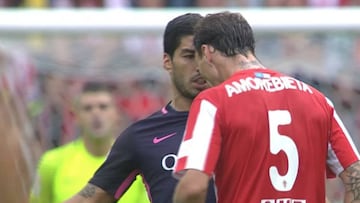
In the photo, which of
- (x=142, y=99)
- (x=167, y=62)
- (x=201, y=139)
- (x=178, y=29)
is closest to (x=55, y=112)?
(x=142, y=99)

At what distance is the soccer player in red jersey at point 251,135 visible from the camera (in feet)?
13.6

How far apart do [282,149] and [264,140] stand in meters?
0.08

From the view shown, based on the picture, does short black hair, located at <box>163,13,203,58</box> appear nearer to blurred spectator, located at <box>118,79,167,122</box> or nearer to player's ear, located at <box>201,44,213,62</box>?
player's ear, located at <box>201,44,213,62</box>

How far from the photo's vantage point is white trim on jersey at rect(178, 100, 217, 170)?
4098 mm

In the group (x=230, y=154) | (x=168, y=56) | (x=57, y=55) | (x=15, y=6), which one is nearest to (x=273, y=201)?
(x=230, y=154)

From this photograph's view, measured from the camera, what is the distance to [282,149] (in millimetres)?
4254

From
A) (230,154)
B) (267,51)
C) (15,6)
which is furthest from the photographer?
(15,6)

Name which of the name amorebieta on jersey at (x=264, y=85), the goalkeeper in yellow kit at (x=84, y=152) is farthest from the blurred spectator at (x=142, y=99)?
A: the name amorebieta on jersey at (x=264, y=85)

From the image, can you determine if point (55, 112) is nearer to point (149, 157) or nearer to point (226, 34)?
point (149, 157)

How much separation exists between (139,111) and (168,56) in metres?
2.77

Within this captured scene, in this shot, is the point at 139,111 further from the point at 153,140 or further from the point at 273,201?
the point at 273,201

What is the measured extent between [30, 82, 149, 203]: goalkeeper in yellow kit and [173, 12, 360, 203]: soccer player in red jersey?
7.59 ft

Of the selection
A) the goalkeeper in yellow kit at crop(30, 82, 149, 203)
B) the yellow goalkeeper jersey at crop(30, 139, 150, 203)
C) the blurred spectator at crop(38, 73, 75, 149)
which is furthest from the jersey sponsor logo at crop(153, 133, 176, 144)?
the blurred spectator at crop(38, 73, 75, 149)

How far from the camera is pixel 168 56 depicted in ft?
17.0
